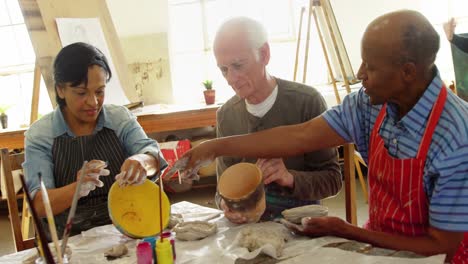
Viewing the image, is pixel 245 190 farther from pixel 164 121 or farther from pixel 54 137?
pixel 164 121

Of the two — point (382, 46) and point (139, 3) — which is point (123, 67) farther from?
point (382, 46)

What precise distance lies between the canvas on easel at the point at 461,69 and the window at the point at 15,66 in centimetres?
393

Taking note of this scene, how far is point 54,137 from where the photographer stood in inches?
74.4

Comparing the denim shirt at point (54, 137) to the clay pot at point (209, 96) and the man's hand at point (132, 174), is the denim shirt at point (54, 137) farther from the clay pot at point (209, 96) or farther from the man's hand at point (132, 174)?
the clay pot at point (209, 96)

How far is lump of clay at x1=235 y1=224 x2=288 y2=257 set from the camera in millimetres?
1253

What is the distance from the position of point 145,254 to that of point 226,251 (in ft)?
0.87

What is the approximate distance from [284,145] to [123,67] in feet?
7.19

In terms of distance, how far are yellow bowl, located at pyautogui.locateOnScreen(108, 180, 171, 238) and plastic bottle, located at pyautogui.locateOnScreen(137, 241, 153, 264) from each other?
0.29 meters

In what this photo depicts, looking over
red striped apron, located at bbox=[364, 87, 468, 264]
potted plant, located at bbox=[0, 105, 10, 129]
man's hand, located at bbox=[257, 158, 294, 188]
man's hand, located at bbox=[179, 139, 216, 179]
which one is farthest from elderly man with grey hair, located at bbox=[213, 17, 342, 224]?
potted plant, located at bbox=[0, 105, 10, 129]

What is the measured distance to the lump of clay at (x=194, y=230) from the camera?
1419 millimetres

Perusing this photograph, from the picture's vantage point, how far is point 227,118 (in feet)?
6.98

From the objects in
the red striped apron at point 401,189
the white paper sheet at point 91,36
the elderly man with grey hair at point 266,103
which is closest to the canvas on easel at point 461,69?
the elderly man with grey hair at point 266,103

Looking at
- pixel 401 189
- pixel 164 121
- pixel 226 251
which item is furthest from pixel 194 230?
pixel 164 121

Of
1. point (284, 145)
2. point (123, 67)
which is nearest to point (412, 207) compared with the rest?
point (284, 145)
